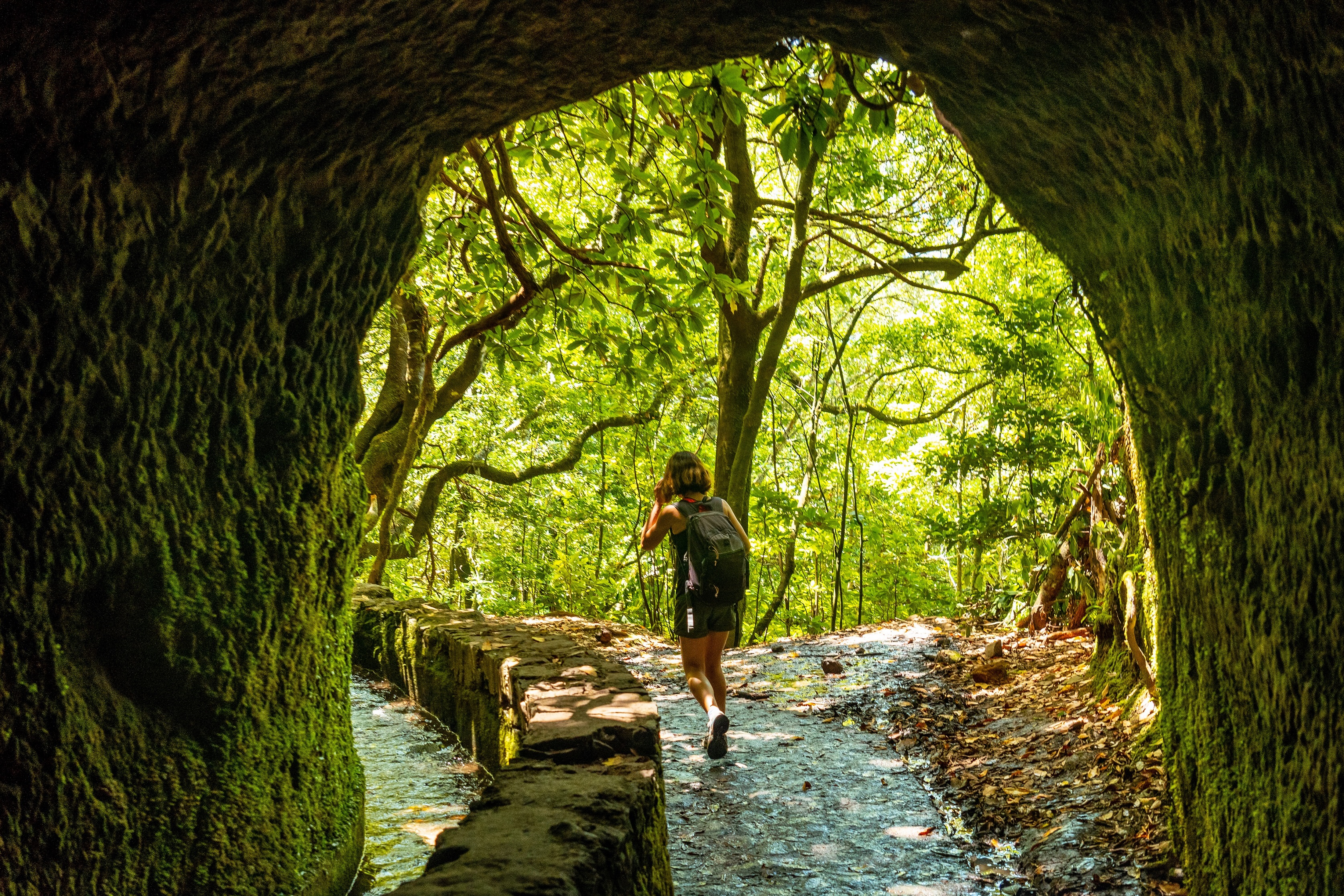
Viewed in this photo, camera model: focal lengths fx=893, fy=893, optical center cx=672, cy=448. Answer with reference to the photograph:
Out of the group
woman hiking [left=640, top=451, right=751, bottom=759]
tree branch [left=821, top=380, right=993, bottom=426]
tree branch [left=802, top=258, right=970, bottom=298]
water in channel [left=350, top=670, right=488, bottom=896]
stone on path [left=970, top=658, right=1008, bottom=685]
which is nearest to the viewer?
water in channel [left=350, top=670, right=488, bottom=896]

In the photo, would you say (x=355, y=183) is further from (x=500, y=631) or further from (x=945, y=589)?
(x=945, y=589)

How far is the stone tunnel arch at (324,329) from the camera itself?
2176 mm

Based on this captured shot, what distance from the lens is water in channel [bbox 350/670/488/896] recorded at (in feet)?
14.4

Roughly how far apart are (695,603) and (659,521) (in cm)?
61

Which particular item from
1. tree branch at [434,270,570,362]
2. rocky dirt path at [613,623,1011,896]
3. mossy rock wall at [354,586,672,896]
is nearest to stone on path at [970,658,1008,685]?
rocky dirt path at [613,623,1011,896]

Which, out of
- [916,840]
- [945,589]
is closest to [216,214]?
[916,840]

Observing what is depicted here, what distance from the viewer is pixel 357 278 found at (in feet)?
12.7

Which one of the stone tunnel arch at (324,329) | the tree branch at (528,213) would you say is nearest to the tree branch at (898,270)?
the tree branch at (528,213)

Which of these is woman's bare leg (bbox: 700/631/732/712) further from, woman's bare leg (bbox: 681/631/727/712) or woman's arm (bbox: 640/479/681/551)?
woman's arm (bbox: 640/479/681/551)

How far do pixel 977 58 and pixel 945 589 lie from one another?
2106cm

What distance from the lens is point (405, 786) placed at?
18.3 ft

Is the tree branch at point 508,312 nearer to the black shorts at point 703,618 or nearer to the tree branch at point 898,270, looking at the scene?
the black shorts at point 703,618

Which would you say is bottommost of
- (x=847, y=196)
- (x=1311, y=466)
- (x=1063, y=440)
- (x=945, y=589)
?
(x=945, y=589)

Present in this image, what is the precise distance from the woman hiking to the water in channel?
1532mm
